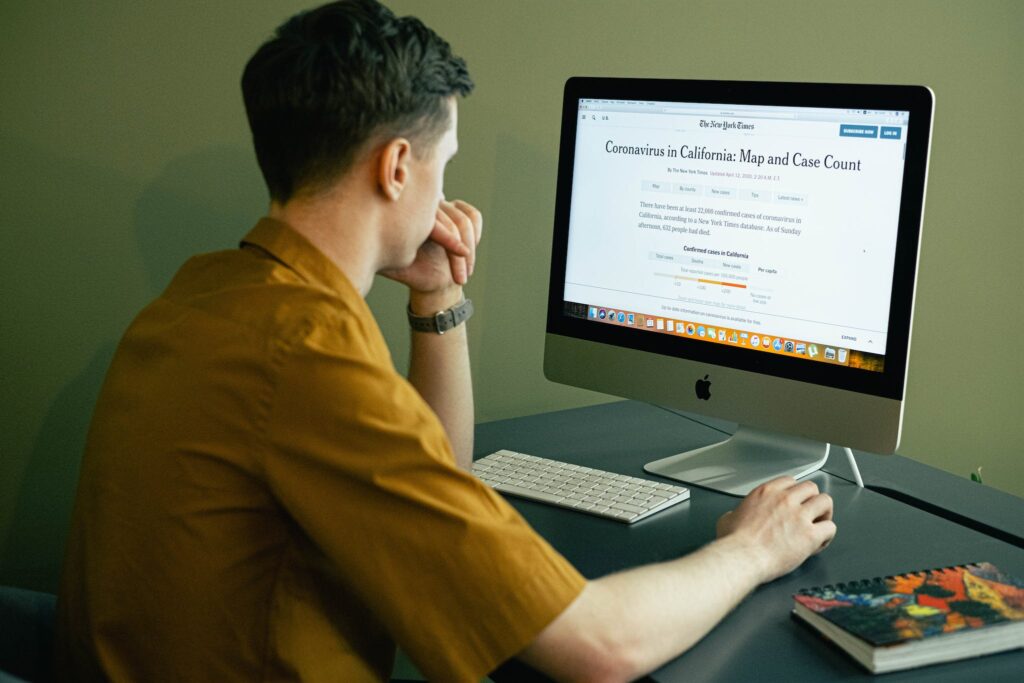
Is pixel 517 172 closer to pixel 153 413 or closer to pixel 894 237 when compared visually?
pixel 894 237

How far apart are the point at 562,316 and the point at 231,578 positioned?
34.8 inches

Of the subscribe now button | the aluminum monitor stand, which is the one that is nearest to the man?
the aluminum monitor stand

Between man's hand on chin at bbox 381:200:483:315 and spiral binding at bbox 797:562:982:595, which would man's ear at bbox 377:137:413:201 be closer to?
man's hand on chin at bbox 381:200:483:315

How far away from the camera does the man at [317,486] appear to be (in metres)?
0.95

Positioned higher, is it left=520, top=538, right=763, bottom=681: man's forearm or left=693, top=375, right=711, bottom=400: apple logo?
left=693, top=375, right=711, bottom=400: apple logo

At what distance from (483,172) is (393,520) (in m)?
1.17

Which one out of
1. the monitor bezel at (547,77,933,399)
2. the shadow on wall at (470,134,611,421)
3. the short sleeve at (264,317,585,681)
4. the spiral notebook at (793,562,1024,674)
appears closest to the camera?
the short sleeve at (264,317,585,681)

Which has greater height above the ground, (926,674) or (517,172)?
(517,172)

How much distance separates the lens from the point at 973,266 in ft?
8.13

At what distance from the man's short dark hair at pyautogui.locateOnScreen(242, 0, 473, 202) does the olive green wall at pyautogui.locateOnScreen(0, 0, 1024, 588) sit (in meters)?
0.60

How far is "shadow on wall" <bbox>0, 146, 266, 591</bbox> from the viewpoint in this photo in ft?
5.44

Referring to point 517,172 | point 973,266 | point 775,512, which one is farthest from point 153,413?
point 973,266

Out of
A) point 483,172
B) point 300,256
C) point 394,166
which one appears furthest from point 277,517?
point 483,172

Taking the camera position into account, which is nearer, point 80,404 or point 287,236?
point 287,236
